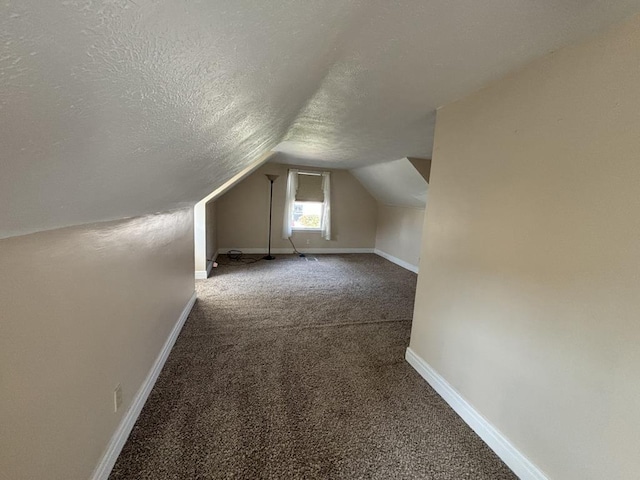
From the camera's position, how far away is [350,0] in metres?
0.73

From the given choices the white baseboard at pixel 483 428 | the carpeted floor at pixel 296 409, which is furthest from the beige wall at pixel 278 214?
the white baseboard at pixel 483 428

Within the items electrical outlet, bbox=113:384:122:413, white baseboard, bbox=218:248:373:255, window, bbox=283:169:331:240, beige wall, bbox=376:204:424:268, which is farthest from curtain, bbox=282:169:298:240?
electrical outlet, bbox=113:384:122:413

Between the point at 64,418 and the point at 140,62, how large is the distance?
116cm

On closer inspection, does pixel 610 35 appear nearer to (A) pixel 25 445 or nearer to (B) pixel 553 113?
(B) pixel 553 113

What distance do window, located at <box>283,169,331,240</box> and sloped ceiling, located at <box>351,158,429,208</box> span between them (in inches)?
30.0

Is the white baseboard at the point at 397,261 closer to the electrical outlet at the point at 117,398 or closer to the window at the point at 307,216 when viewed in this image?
the window at the point at 307,216

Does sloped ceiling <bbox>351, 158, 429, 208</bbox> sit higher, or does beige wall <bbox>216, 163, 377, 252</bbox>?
sloped ceiling <bbox>351, 158, 429, 208</bbox>

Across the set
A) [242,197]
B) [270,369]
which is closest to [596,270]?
[270,369]

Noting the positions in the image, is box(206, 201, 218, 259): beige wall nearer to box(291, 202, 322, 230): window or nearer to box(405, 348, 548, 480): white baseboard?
box(291, 202, 322, 230): window

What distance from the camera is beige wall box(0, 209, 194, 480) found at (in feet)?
2.43

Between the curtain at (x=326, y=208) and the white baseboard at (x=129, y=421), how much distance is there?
13.3 feet

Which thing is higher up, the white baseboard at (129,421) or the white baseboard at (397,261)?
the white baseboard at (397,261)

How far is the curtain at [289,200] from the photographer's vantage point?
17.9ft

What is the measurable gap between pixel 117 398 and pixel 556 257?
2044 mm
